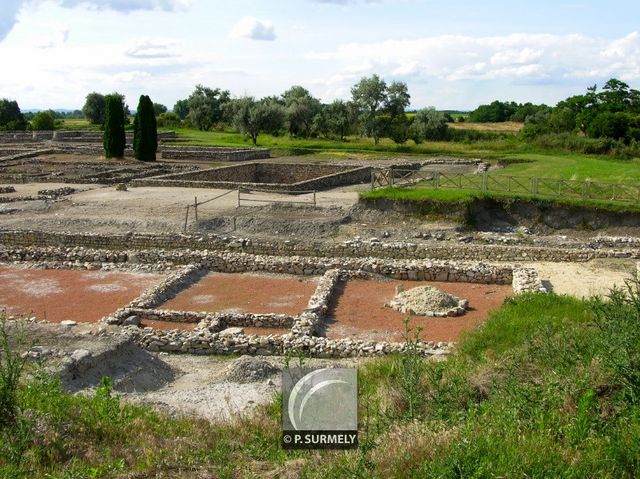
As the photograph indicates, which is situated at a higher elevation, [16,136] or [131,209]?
[16,136]

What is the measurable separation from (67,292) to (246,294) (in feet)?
14.5

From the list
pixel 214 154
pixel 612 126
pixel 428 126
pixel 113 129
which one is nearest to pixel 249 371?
pixel 214 154

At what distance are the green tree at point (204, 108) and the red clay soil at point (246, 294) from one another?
59.6 meters

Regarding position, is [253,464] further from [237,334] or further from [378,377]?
[237,334]

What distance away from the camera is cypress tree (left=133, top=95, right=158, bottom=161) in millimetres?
39344

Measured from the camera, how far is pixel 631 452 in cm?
472

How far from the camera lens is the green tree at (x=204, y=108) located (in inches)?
2928

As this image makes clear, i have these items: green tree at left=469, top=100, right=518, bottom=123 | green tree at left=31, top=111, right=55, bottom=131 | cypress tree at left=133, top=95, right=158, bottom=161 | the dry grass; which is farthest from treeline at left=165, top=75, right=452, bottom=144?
green tree at left=469, top=100, right=518, bottom=123

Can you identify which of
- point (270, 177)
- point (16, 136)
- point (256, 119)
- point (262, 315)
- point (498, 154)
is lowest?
point (262, 315)

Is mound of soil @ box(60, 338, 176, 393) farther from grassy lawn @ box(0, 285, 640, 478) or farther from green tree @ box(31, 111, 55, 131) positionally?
green tree @ box(31, 111, 55, 131)

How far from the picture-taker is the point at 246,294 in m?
14.9

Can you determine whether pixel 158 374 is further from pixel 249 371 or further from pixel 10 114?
pixel 10 114

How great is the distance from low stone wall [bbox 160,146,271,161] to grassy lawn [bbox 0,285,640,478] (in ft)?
113

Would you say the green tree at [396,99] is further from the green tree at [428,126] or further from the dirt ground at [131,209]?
the dirt ground at [131,209]
